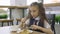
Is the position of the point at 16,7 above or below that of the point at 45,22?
above

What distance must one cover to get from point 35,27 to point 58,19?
1.15m

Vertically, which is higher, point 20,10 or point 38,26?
point 20,10

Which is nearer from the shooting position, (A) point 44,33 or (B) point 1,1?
(A) point 44,33

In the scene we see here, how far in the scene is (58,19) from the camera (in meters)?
2.51

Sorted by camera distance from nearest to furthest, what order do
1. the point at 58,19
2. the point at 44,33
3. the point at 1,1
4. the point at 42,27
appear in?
the point at 44,33, the point at 42,27, the point at 58,19, the point at 1,1

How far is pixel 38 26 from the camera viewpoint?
1.50 meters

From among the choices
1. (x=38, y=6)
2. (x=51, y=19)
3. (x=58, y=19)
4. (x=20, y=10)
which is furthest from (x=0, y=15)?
(x=38, y=6)

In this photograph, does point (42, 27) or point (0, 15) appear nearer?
point (42, 27)

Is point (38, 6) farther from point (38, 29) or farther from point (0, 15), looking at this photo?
point (0, 15)

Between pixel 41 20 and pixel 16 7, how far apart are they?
69.7 inches

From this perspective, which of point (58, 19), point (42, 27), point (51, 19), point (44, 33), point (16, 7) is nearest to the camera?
point (44, 33)

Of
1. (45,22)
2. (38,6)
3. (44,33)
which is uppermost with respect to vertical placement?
(38,6)

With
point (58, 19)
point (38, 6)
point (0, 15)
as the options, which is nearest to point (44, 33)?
point (38, 6)

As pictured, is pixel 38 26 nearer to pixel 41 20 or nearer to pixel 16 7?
pixel 41 20
